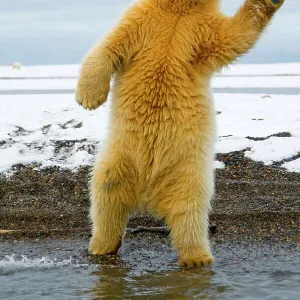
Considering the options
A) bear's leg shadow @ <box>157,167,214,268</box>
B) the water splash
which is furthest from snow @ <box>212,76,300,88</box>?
bear's leg shadow @ <box>157,167,214,268</box>

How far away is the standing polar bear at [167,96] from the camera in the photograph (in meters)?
4.68

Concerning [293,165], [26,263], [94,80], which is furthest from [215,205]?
[94,80]

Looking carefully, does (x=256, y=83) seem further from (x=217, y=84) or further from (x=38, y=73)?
(x=38, y=73)

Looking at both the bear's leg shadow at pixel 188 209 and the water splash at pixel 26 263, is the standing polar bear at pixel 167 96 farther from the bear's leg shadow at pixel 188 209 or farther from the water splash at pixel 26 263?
the water splash at pixel 26 263

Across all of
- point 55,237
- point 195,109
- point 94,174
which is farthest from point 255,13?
point 55,237

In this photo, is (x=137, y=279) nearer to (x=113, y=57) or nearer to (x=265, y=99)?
(x=113, y=57)

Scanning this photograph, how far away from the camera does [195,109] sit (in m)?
4.73

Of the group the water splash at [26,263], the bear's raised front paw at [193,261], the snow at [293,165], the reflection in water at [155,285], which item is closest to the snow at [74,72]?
the snow at [293,165]

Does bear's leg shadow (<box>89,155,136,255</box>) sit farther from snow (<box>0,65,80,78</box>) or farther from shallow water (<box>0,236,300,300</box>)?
snow (<box>0,65,80,78</box>)

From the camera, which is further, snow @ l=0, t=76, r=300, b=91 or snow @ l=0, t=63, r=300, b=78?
snow @ l=0, t=63, r=300, b=78

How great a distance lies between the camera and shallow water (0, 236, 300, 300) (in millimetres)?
4371

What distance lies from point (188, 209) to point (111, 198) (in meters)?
0.54

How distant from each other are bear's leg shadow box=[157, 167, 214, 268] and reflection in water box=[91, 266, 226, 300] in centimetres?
15

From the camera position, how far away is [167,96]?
15.4ft
